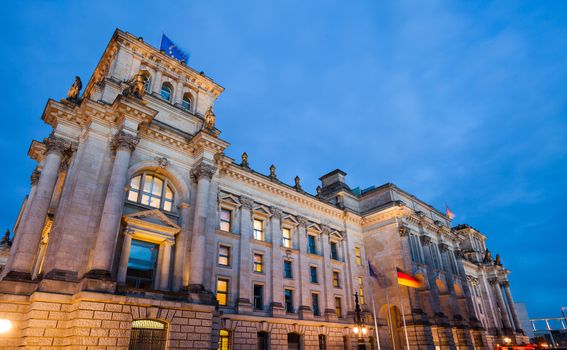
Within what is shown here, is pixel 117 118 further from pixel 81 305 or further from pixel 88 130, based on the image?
pixel 81 305

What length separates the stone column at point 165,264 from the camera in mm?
23733

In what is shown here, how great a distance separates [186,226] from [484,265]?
63.3m

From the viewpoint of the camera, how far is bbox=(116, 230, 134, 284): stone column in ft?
72.2

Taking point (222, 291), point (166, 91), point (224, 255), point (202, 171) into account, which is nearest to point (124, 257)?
point (202, 171)

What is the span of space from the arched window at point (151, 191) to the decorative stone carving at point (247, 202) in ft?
24.8

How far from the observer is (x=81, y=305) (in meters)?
18.1

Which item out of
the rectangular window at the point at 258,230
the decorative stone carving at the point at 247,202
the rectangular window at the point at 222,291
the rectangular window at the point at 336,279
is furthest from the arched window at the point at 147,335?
the rectangular window at the point at 336,279

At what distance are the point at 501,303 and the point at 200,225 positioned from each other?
215 feet

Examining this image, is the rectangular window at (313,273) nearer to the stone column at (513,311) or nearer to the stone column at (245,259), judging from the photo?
the stone column at (245,259)

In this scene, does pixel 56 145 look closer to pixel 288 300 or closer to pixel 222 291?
pixel 222 291

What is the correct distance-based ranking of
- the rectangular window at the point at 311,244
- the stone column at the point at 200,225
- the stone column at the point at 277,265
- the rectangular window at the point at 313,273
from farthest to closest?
1. the rectangular window at the point at 311,244
2. the rectangular window at the point at 313,273
3. the stone column at the point at 277,265
4. the stone column at the point at 200,225

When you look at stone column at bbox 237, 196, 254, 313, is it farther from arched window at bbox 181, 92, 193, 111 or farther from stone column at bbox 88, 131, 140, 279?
stone column at bbox 88, 131, 140, 279

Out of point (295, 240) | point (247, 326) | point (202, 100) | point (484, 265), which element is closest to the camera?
point (247, 326)

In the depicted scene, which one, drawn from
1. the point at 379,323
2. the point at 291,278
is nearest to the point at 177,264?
the point at 291,278
